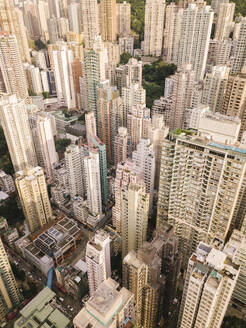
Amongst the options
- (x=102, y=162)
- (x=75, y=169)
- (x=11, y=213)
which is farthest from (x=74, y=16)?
(x=11, y=213)

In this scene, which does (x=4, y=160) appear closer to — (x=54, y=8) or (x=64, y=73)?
(x=64, y=73)

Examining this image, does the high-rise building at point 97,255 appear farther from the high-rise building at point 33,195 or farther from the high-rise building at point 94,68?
the high-rise building at point 94,68

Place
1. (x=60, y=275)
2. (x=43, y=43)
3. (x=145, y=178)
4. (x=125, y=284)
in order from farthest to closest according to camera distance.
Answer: (x=43, y=43) → (x=145, y=178) → (x=60, y=275) → (x=125, y=284)

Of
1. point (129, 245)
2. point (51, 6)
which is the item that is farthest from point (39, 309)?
point (51, 6)

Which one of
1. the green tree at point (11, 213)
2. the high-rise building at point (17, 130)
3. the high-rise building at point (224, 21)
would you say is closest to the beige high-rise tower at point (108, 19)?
the high-rise building at point (224, 21)

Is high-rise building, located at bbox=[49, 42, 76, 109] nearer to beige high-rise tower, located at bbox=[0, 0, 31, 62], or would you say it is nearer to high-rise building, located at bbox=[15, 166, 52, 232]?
beige high-rise tower, located at bbox=[0, 0, 31, 62]

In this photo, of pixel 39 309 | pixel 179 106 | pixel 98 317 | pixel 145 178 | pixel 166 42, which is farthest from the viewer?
pixel 166 42

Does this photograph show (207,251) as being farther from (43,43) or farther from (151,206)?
(43,43)
